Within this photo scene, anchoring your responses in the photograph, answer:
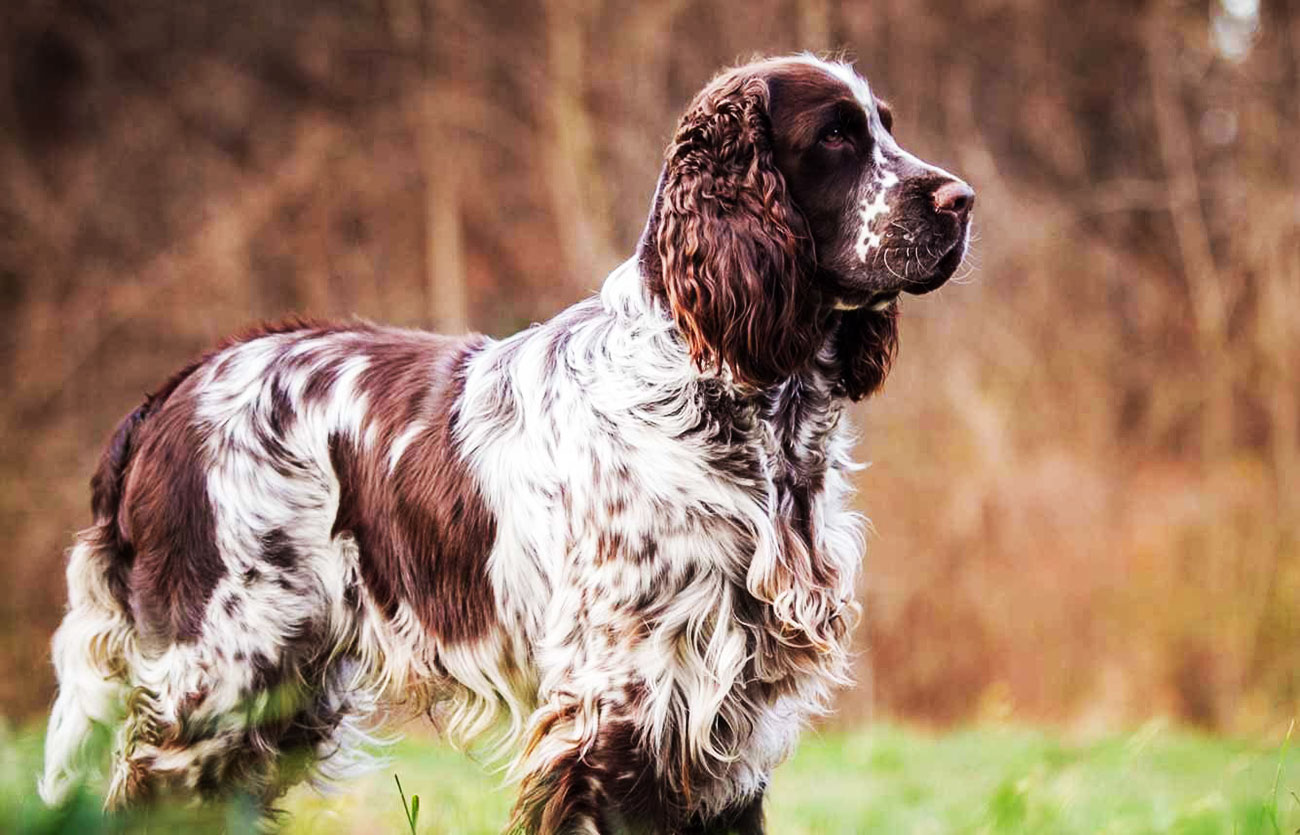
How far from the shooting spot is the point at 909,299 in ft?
34.4

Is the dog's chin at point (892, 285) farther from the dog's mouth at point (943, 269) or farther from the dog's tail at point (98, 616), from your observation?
the dog's tail at point (98, 616)

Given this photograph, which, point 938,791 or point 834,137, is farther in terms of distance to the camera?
point 938,791

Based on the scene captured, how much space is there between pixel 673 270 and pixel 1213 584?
8.30 meters

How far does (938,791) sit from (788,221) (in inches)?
101

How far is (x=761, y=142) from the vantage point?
118 inches

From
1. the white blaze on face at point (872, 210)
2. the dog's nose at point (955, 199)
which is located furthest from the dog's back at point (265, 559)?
the dog's nose at point (955, 199)

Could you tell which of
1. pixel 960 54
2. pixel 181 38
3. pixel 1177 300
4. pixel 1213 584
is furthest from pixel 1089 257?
pixel 181 38

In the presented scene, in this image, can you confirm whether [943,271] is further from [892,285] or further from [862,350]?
[862,350]

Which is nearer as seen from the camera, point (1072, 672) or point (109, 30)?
point (1072, 672)

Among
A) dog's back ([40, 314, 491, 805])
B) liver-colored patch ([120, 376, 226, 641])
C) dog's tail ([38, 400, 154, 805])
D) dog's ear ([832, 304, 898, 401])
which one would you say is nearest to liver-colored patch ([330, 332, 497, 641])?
dog's back ([40, 314, 491, 805])

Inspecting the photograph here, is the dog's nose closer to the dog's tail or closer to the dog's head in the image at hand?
the dog's head

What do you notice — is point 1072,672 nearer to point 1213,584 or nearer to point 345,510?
point 1213,584

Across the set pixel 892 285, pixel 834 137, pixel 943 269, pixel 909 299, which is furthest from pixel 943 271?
pixel 909 299

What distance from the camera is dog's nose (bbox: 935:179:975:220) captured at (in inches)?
115
